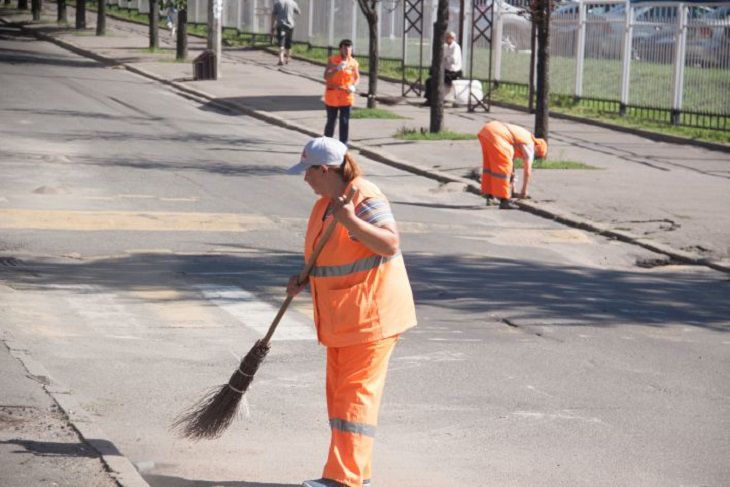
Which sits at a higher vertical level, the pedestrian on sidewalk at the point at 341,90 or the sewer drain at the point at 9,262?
the pedestrian on sidewalk at the point at 341,90

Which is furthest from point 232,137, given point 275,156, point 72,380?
point 72,380

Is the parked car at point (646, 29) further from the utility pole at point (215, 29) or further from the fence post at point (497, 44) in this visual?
the utility pole at point (215, 29)

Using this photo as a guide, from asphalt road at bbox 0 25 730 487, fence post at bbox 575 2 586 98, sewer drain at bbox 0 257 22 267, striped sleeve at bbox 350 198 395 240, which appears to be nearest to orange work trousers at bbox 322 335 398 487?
striped sleeve at bbox 350 198 395 240

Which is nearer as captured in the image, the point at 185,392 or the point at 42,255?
the point at 185,392

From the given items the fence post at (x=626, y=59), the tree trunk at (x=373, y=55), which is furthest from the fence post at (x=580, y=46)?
the tree trunk at (x=373, y=55)

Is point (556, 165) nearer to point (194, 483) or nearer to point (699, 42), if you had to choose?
point (699, 42)

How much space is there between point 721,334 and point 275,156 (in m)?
12.0

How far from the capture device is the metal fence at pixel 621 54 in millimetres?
26312

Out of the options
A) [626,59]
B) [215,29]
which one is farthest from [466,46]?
[626,59]

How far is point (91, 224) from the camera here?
1465 cm

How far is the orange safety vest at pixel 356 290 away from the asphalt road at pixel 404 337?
95 centimetres

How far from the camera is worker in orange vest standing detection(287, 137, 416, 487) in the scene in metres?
6.04

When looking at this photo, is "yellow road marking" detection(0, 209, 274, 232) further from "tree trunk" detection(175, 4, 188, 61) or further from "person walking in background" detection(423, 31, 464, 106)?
"tree trunk" detection(175, 4, 188, 61)

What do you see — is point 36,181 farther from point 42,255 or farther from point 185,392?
point 185,392
